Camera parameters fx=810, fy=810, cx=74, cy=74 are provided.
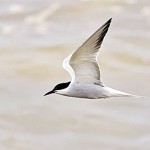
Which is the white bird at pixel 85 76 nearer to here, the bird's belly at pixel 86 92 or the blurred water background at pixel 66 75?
the bird's belly at pixel 86 92

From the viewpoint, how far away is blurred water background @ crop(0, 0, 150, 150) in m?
9.05

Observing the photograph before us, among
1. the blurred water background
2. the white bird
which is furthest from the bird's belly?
the blurred water background

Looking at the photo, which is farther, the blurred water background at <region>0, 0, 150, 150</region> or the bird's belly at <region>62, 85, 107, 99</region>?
the blurred water background at <region>0, 0, 150, 150</region>

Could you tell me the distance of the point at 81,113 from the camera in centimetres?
961

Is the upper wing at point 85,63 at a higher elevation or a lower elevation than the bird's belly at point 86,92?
higher

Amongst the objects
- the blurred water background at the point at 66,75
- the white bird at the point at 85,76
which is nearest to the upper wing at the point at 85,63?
the white bird at the point at 85,76

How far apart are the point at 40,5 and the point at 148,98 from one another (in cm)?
402

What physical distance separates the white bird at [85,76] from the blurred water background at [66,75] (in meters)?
2.91

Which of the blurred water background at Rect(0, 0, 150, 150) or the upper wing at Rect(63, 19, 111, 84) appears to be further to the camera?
the blurred water background at Rect(0, 0, 150, 150)

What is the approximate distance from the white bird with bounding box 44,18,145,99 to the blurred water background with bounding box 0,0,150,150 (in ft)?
9.56

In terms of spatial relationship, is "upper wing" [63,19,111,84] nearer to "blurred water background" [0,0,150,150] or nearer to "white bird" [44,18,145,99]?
"white bird" [44,18,145,99]

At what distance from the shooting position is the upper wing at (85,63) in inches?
222

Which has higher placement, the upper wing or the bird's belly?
the upper wing

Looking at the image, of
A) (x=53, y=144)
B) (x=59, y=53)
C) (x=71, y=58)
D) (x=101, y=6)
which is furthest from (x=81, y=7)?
(x=71, y=58)
